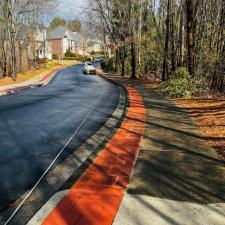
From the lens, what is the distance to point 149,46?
39594mm

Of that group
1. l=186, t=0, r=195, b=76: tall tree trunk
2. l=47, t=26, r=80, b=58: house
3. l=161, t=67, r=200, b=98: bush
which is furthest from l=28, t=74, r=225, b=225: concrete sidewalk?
l=47, t=26, r=80, b=58: house

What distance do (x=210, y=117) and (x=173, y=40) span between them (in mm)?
17456

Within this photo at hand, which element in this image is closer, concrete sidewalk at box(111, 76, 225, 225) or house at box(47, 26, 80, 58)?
concrete sidewalk at box(111, 76, 225, 225)

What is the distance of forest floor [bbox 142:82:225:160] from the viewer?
28.0 ft

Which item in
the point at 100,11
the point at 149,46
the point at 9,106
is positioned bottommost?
the point at 9,106

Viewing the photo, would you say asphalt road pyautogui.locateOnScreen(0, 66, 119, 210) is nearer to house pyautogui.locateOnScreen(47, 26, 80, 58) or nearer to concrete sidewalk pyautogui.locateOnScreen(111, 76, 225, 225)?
concrete sidewalk pyautogui.locateOnScreen(111, 76, 225, 225)

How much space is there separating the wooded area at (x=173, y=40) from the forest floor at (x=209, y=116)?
2.01m

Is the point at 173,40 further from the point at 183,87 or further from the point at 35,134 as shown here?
the point at 35,134

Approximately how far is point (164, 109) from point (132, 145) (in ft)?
19.6

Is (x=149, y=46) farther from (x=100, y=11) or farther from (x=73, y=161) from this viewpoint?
(x=73, y=161)

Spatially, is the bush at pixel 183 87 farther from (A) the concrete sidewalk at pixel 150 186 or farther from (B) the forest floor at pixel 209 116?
(A) the concrete sidewalk at pixel 150 186

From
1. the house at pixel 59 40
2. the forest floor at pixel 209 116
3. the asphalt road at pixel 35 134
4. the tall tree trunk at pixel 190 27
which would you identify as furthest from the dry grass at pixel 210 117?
the house at pixel 59 40

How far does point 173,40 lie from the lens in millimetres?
27844

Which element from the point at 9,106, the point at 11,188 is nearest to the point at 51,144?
the point at 11,188
